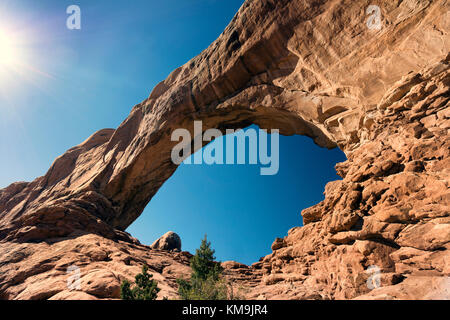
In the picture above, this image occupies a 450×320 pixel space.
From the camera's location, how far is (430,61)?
32.3 ft

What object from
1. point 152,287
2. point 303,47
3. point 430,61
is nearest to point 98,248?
point 152,287

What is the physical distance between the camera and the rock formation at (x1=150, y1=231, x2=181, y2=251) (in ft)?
108

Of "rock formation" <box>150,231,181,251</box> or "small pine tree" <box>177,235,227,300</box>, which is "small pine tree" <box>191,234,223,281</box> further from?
"rock formation" <box>150,231,181,251</box>

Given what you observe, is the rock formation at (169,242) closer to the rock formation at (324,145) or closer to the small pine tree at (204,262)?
the rock formation at (324,145)

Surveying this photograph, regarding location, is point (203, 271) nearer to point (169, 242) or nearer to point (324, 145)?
point (324, 145)

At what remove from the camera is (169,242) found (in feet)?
110

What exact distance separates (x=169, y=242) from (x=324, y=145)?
2578 cm

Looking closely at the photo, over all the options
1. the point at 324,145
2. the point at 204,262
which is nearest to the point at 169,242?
the point at 204,262

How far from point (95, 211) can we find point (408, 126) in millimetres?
26537

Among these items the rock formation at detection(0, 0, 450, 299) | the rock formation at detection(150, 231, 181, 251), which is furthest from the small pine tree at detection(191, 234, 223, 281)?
the rock formation at detection(150, 231, 181, 251)

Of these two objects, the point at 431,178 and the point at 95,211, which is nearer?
the point at 431,178
